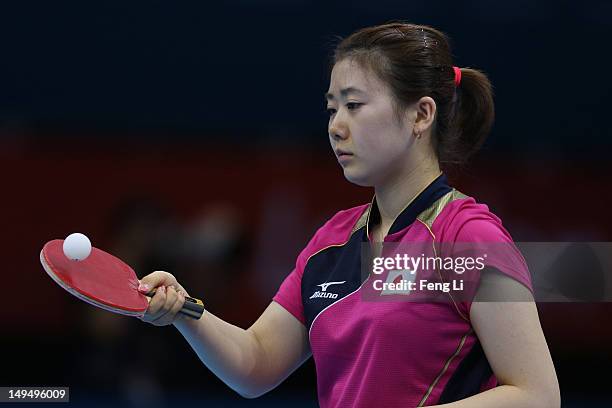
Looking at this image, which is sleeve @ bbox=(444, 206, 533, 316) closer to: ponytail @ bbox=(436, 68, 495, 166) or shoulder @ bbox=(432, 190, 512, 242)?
shoulder @ bbox=(432, 190, 512, 242)

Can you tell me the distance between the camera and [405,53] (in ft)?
8.11

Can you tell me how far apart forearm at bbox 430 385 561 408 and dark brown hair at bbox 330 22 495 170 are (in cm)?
67

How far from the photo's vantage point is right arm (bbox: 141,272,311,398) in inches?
98.7

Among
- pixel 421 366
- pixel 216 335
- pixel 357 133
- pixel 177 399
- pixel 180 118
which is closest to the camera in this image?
pixel 421 366

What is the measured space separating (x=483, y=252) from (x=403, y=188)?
1.16 feet

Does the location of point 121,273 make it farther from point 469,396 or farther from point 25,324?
point 25,324

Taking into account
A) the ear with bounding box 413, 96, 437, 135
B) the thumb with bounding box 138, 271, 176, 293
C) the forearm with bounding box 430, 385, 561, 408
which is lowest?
the forearm with bounding box 430, 385, 561, 408

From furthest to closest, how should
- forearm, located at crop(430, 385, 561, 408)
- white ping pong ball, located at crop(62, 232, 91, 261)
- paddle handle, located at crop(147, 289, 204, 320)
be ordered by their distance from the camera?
paddle handle, located at crop(147, 289, 204, 320)
white ping pong ball, located at crop(62, 232, 91, 261)
forearm, located at crop(430, 385, 561, 408)

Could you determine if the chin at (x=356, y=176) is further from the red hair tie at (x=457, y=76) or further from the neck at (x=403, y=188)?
the red hair tie at (x=457, y=76)

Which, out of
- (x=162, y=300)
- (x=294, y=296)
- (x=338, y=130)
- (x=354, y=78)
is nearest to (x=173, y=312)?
(x=162, y=300)

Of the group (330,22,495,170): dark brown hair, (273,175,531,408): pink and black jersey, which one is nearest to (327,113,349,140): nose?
(330,22,495,170): dark brown hair

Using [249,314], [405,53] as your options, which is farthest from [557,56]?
[405,53]

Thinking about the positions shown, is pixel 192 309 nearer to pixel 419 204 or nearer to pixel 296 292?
pixel 296 292

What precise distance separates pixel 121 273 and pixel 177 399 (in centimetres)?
515
